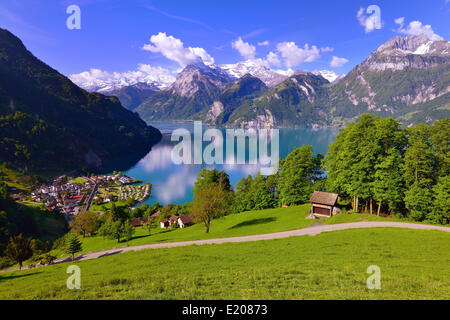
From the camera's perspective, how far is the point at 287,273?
47.9 feet

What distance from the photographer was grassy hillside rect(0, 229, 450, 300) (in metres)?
11.2

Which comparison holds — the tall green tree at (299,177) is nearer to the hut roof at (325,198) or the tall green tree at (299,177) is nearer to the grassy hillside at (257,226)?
the grassy hillside at (257,226)

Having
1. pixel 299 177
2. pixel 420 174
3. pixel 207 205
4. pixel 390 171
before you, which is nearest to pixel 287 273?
pixel 207 205

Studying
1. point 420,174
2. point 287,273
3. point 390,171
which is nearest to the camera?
point 287,273

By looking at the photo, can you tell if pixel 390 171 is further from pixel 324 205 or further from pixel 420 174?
pixel 324 205

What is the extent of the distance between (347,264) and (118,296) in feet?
50.9

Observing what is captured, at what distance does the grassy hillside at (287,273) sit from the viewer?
11242 millimetres

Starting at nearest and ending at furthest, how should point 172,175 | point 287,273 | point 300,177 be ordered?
point 287,273, point 300,177, point 172,175

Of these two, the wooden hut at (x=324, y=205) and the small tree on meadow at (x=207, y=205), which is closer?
the wooden hut at (x=324, y=205)

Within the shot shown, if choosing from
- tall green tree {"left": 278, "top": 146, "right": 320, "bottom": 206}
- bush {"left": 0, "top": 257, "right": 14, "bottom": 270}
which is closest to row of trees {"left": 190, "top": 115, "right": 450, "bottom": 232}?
tall green tree {"left": 278, "top": 146, "right": 320, "bottom": 206}

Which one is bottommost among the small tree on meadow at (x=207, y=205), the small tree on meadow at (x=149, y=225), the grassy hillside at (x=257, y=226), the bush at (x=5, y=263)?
the bush at (x=5, y=263)

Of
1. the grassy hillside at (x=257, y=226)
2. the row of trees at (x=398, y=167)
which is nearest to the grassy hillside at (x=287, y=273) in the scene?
the row of trees at (x=398, y=167)
